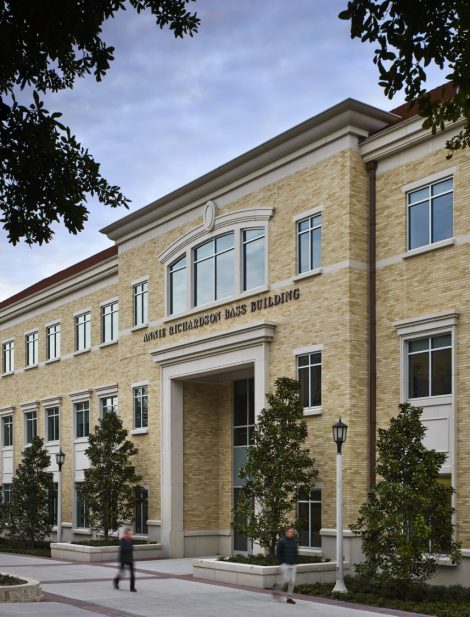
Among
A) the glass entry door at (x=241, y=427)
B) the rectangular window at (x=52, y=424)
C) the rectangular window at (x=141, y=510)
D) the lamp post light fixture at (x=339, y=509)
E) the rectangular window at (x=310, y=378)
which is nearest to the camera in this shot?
the lamp post light fixture at (x=339, y=509)

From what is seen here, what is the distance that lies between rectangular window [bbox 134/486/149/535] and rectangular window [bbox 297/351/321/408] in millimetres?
10003

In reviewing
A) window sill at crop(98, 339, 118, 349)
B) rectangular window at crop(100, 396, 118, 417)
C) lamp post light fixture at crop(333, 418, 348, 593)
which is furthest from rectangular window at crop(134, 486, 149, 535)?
lamp post light fixture at crop(333, 418, 348, 593)

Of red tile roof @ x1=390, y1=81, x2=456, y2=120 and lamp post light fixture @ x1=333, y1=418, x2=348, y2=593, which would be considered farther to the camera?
red tile roof @ x1=390, y1=81, x2=456, y2=120

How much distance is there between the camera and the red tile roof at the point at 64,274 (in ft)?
141

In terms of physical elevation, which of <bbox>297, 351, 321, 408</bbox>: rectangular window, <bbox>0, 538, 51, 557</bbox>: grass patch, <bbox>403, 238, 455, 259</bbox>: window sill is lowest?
<bbox>0, 538, 51, 557</bbox>: grass patch

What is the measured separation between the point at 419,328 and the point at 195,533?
12905 mm

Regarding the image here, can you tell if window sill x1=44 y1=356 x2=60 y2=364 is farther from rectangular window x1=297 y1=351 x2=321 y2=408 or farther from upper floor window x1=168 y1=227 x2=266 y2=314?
rectangular window x1=297 y1=351 x2=321 y2=408

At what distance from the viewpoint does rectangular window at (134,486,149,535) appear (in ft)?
A: 113

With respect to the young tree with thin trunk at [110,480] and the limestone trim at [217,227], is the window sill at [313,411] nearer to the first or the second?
the limestone trim at [217,227]

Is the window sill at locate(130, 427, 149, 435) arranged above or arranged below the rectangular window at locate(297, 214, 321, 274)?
below

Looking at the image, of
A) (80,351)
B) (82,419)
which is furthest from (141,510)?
(80,351)

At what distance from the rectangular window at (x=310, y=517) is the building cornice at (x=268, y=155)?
32.4ft

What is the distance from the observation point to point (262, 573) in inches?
897

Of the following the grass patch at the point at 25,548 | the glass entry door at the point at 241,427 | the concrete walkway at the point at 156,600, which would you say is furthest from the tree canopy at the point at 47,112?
the grass patch at the point at 25,548
